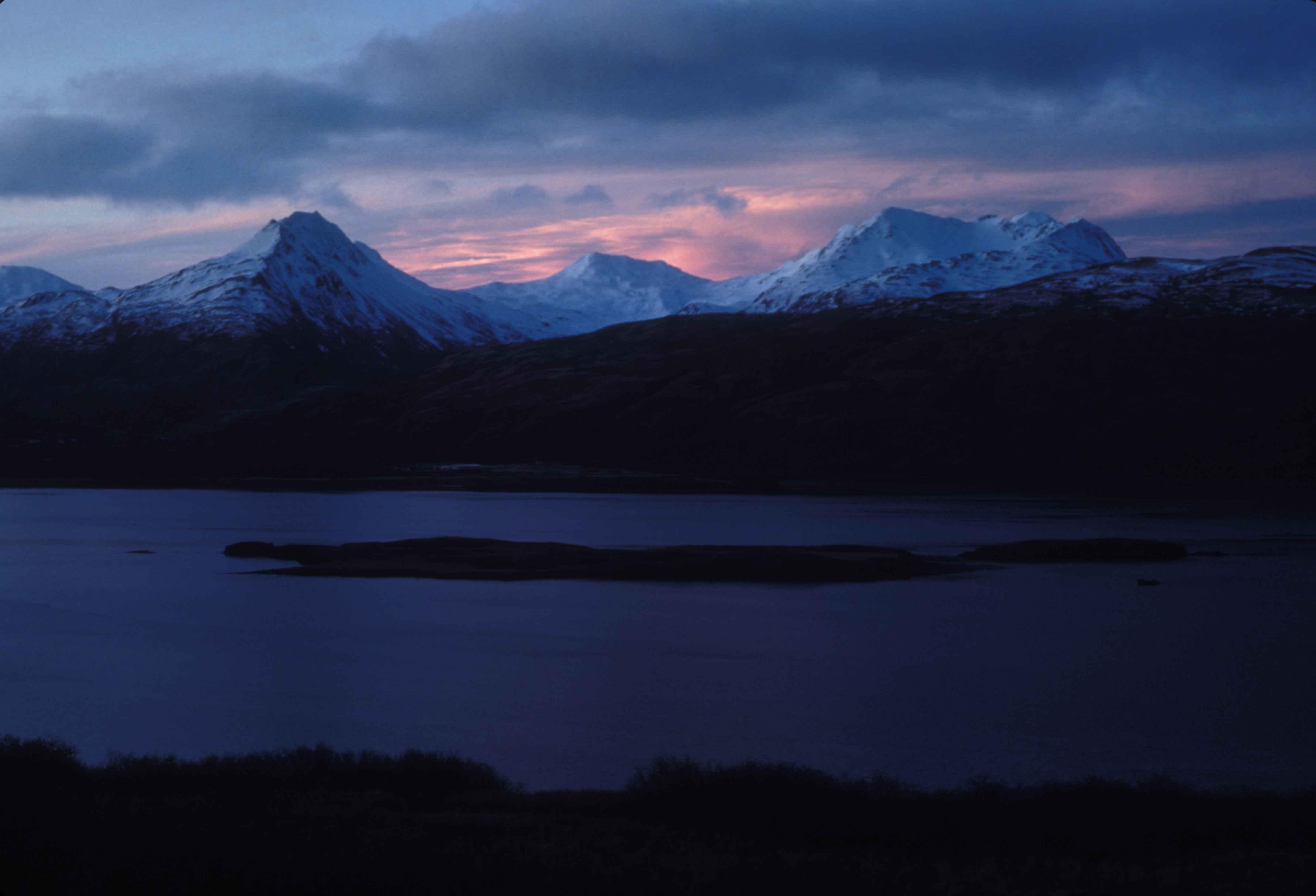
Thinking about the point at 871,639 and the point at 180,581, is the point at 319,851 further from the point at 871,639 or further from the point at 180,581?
the point at 180,581

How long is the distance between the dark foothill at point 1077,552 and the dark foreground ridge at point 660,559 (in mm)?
74

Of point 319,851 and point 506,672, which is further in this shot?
point 506,672

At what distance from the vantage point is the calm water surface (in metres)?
28.8

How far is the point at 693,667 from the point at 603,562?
27.6 meters

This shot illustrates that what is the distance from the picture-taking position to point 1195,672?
1545 inches

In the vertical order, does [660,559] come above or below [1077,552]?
above

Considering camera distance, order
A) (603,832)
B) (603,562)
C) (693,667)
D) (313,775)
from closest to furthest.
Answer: (603,832) → (313,775) → (693,667) → (603,562)

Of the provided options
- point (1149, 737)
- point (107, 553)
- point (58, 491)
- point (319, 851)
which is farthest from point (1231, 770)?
point (58, 491)

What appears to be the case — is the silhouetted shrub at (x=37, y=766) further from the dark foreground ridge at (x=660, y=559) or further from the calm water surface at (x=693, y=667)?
the dark foreground ridge at (x=660, y=559)

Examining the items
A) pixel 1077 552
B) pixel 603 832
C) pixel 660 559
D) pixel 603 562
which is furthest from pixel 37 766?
pixel 1077 552

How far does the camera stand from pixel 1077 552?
71812mm

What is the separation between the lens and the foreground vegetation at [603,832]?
14.6m

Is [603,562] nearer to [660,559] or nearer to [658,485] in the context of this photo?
[660,559]

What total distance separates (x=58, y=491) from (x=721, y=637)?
134543 millimetres
